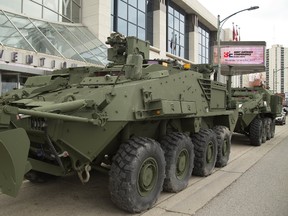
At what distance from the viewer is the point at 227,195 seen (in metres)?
6.07

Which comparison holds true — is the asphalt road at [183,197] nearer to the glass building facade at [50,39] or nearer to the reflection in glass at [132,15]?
the glass building facade at [50,39]

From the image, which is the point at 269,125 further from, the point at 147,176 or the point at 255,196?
the point at 147,176

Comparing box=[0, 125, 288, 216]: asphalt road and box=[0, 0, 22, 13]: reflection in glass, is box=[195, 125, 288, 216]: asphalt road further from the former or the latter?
box=[0, 0, 22, 13]: reflection in glass

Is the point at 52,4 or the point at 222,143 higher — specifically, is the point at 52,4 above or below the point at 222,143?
above

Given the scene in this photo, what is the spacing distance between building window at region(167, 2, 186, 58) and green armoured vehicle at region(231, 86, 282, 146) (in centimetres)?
1732

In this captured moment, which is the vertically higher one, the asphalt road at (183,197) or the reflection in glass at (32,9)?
the reflection in glass at (32,9)

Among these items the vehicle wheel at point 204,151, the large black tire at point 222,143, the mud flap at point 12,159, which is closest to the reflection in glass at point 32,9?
the large black tire at point 222,143

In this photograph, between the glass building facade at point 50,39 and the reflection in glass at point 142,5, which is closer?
the glass building facade at point 50,39

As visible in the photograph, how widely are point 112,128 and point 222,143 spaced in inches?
155

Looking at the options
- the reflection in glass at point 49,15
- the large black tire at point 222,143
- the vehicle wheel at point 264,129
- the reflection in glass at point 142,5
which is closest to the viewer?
the large black tire at point 222,143

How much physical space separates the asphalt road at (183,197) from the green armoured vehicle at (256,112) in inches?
176

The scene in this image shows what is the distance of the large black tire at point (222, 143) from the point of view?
318 inches

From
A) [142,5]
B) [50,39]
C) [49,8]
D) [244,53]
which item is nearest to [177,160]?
[50,39]

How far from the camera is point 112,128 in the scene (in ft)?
15.8
